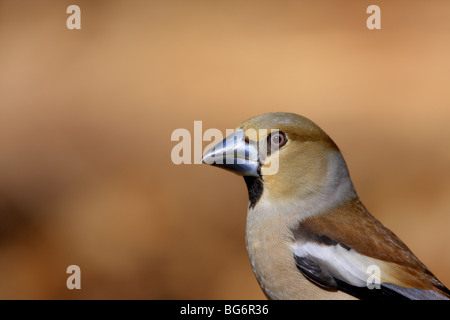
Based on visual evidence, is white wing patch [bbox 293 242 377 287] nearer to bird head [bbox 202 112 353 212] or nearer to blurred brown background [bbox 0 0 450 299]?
bird head [bbox 202 112 353 212]

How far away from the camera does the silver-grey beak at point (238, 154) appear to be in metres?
2.15

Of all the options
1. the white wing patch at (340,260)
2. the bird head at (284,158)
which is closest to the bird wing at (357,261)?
the white wing patch at (340,260)

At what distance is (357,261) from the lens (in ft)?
6.92

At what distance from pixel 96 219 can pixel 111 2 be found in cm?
273

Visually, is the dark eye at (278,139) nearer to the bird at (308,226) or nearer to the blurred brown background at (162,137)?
the bird at (308,226)

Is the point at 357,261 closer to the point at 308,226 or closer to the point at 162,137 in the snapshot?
the point at 308,226

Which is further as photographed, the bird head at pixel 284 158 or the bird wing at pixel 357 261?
the bird head at pixel 284 158

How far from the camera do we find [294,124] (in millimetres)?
2240

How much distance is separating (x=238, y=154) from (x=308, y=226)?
0.36 m

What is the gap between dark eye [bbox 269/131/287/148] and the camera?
2.24 metres

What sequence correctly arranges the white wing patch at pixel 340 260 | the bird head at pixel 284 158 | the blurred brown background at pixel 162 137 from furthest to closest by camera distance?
the blurred brown background at pixel 162 137, the bird head at pixel 284 158, the white wing patch at pixel 340 260

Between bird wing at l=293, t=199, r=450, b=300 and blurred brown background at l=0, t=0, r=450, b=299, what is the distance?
8.55ft

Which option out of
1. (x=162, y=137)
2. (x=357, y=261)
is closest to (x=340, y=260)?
(x=357, y=261)

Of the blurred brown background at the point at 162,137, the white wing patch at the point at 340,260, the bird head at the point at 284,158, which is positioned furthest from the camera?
the blurred brown background at the point at 162,137
